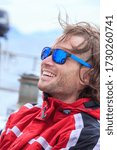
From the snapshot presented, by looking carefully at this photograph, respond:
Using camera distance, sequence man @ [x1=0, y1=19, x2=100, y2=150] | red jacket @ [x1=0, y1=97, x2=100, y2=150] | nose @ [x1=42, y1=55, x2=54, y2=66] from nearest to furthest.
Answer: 1. red jacket @ [x1=0, y1=97, x2=100, y2=150]
2. man @ [x1=0, y1=19, x2=100, y2=150]
3. nose @ [x1=42, y1=55, x2=54, y2=66]

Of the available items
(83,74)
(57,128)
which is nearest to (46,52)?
(83,74)

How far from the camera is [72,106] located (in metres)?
1.81

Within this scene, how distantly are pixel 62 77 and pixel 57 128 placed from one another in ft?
0.80

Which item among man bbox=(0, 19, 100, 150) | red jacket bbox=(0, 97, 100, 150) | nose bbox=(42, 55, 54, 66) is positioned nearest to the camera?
red jacket bbox=(0, 97, 100, 150)

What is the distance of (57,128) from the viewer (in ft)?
5.69

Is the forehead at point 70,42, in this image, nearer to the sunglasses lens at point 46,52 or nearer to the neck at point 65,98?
the sunglasses lens at point 46,52

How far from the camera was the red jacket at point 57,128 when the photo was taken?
1627 mm

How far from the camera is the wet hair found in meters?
1.86

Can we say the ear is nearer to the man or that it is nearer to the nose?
the man

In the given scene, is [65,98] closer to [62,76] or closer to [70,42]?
[62,76]

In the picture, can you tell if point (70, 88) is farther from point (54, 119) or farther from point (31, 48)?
point (31, 48)

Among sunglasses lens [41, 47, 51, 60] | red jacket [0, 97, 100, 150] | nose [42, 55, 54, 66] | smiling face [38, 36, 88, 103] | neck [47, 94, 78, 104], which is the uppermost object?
sunglasses lens [41, 47, 51, 60]

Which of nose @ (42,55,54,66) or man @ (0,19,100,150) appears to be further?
nose @ (42,55,54,66)

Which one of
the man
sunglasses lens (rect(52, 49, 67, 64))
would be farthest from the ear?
sunglasses lens (rect(52, 49, 67, 64))
